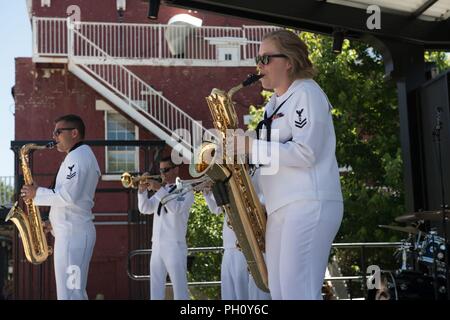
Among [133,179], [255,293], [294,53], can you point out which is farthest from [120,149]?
[294,53]

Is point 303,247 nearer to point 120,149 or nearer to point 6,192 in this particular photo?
point 6,192

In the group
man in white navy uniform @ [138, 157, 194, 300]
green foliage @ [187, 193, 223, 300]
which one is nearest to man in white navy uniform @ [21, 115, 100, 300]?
man in white navy uniform @ [138, 157, 194, 300]

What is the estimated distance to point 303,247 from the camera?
4125mm

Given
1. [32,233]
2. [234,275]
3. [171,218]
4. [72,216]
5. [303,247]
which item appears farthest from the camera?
[234,275]

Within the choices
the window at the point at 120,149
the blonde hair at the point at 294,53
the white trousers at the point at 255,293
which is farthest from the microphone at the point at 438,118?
the window at the point at 120,149

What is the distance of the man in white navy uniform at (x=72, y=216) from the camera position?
6.51 m

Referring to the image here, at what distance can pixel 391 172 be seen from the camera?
14188 mm

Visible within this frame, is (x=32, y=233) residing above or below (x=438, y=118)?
below

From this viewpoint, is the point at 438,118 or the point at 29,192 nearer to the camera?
the point at 29,192

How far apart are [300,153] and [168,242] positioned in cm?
508

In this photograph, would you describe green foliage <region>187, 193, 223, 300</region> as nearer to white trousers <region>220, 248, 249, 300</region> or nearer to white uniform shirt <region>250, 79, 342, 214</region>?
white trousers <region>220, 248, 249, 300</region>

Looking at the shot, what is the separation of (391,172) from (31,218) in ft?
27.5

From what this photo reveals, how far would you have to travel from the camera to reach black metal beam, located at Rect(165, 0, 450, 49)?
7383mm
